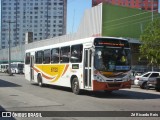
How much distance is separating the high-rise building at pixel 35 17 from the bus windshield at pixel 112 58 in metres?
46.3

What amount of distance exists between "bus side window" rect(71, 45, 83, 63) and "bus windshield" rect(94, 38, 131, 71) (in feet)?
5.32

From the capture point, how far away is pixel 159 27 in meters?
34.5

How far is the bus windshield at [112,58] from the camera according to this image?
1938 centimetres

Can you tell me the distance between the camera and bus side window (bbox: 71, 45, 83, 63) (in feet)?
68.4

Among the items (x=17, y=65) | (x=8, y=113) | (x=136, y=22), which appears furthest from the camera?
(x=17, y=65)

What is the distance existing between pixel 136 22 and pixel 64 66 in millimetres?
30627

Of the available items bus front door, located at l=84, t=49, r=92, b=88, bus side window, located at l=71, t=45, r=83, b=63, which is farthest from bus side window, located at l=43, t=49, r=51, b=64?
bus front door, located at l=84, t=49, r=92, b=88

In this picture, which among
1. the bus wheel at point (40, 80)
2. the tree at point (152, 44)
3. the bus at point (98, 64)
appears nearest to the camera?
the bus at point (98, 64)

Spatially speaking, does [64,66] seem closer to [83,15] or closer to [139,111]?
[139,111]

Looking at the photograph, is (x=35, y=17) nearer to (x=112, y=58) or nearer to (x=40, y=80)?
(x=40, y=80)

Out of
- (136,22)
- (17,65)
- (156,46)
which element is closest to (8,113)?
(156,46)

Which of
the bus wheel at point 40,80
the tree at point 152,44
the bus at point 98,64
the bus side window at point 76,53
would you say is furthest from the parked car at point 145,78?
the bus side window at point 76,53

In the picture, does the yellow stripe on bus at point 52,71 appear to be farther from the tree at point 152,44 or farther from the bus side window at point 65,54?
the tree at point 152,44

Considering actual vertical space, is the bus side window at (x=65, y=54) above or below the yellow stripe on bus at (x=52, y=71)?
above
